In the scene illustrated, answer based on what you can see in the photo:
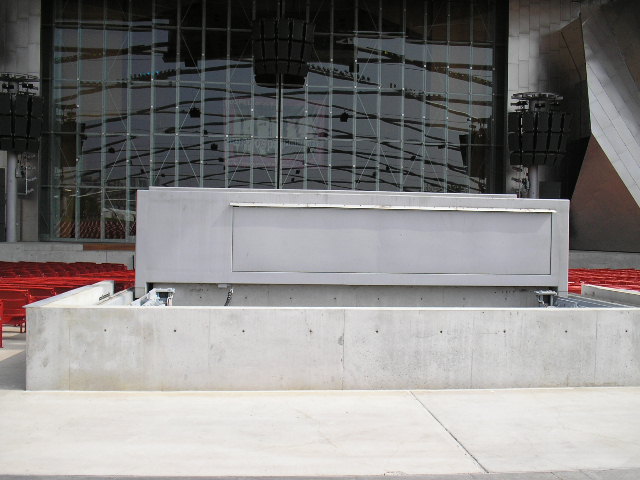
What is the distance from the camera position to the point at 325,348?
796 centimetres

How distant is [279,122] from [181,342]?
80.1 feet

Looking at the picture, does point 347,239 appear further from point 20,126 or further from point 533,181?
point 20,126

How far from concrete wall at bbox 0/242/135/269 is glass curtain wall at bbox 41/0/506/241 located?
9.69 ft

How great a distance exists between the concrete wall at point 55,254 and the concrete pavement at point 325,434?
20.1 meters

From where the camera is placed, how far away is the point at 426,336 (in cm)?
809

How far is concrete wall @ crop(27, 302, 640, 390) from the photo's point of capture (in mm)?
7695

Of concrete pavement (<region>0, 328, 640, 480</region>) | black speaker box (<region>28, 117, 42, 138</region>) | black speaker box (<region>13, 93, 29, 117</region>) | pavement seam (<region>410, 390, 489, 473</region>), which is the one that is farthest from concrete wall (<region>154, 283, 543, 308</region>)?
black speaker box (<region>28, 117, 42, 138</region>)

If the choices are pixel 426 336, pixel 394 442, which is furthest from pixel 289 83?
pixel 394 442

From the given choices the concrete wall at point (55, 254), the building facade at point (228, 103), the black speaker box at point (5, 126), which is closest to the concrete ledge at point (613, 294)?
the concrete wall at point (55, 254)

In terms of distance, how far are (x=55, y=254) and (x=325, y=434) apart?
2434 cm

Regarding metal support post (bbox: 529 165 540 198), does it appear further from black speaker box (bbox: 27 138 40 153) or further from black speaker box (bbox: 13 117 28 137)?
black speaker box (bbox: 13 117 28 137)

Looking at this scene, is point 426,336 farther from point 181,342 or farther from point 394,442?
point 181,342

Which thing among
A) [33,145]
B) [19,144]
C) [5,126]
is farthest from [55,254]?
[5,126]

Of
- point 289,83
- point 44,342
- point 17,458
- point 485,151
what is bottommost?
point 17,458
